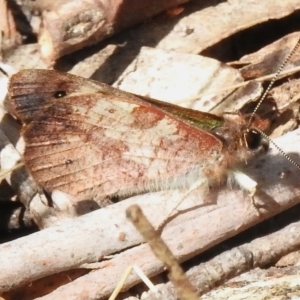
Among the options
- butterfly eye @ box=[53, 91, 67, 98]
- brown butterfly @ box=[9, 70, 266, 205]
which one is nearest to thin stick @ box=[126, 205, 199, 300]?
brown butterfly @ box=[9, 70, 266, 205]

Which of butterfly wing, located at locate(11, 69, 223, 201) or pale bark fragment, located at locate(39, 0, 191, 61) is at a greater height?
pale bark fragment, located at locate(39, 0, 191, 61)

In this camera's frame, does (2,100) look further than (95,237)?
Yes

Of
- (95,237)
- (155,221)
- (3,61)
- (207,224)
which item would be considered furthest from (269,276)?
(3,61)

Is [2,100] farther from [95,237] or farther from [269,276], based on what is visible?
[269,276]

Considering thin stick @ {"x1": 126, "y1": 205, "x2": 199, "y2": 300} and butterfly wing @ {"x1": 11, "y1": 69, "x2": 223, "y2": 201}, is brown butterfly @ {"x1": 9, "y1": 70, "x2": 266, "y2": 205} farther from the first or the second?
thin stick @ {"x1": 126, "y1": 205, "x2": 199, "y2": 300}

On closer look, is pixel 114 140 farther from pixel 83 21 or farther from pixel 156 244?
pixel 156 244

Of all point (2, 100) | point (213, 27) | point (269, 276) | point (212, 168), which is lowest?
point (269, 276)

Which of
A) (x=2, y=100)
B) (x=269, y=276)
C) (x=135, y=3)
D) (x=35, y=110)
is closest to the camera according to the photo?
(x=269, y=276)

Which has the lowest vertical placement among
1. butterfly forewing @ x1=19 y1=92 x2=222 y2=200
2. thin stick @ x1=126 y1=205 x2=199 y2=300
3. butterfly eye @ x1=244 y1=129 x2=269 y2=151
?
butterfly eye @ x1=244 y1=129 x2=269 y2=151
